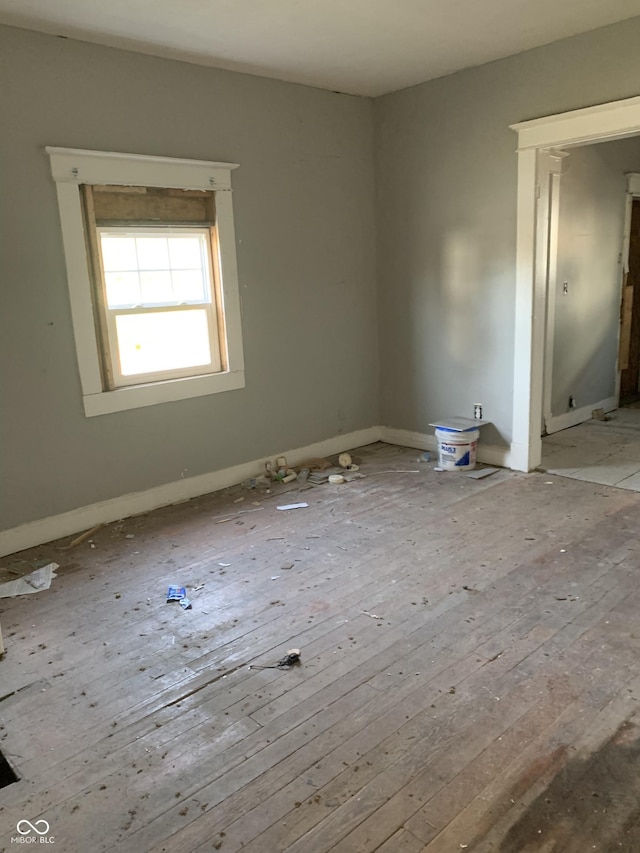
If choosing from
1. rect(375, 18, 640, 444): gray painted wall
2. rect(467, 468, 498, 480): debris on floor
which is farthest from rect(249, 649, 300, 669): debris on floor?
rect(375, 18, 640, 444): gray painted wall

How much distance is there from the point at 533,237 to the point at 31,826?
165 inches

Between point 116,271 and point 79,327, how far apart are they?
46 cm

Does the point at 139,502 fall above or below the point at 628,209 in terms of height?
below

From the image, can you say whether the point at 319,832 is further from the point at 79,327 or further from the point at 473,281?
the point at 473,281

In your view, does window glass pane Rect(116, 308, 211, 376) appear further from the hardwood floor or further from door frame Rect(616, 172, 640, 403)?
door frame Rect(616, 172, 640, 403)

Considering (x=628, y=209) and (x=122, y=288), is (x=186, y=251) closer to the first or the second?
(x=122, y=288)

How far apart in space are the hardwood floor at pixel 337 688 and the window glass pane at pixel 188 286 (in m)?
1.55

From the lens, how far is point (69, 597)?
10.4ft

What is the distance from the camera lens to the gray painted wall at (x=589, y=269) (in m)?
5.49

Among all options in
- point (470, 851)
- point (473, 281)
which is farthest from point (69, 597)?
point (473, 281)

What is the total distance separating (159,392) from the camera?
4.23 metres

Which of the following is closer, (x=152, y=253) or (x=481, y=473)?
(x=152, y=253)

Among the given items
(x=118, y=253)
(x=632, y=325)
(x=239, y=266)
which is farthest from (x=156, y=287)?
(x=632, y=325)

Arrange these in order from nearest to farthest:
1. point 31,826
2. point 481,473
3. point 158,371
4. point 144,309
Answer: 1. point 31,826
2. point 144,309
3. point 158,371
4. point 481,473
